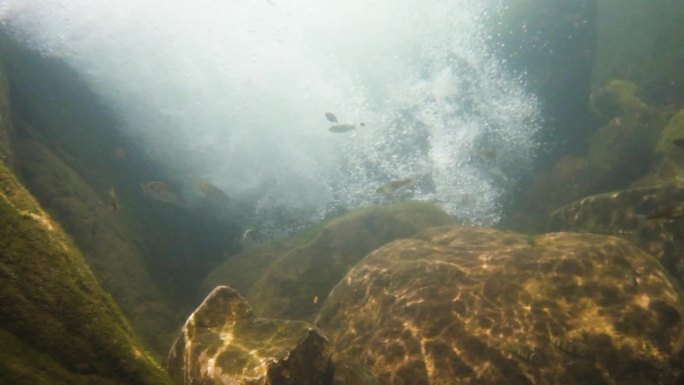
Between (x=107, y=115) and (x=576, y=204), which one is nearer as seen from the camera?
(x=576, y=204)

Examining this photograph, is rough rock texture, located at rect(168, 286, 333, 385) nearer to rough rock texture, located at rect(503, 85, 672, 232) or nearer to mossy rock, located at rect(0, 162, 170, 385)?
mossy rock, located at rect(0, 162, 170, 385)

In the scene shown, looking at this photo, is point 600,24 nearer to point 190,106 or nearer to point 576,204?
point 576,204

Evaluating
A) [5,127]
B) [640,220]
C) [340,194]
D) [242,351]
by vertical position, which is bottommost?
[640,220]

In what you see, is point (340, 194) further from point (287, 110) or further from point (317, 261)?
point (317, 261)

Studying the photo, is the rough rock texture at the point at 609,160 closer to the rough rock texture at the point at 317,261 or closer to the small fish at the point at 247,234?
the rough rock texture at the point at 317,261

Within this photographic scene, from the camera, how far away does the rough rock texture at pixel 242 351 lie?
153 inches

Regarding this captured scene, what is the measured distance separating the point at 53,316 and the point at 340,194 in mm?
14957

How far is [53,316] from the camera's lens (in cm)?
226

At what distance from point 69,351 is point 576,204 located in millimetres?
10540

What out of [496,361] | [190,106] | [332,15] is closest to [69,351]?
[496,361]

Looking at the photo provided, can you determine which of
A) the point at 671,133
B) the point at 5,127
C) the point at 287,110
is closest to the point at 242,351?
the point at 5,127

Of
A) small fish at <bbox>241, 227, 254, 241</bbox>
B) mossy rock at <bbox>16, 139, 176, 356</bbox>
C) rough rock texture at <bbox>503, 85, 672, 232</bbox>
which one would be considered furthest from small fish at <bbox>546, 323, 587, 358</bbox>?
small fish at <bbox>241, 227, 254, 241</bbox>

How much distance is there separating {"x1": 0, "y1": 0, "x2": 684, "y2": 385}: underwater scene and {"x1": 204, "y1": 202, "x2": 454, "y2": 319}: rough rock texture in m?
0.06

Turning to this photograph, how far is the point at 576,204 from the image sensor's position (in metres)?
9.59
